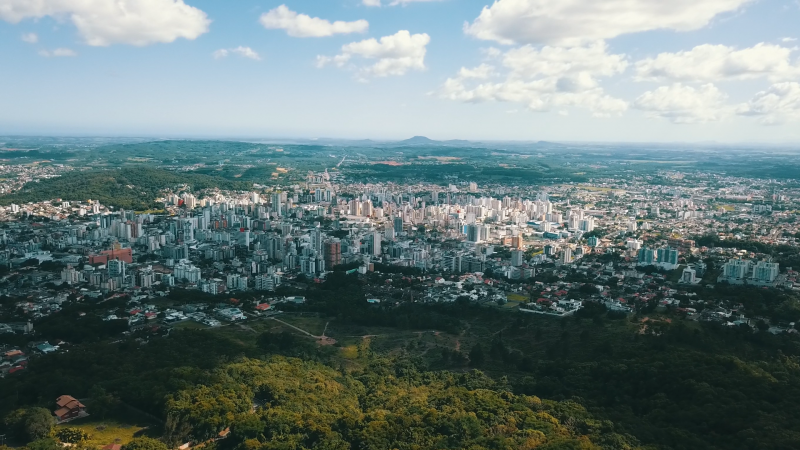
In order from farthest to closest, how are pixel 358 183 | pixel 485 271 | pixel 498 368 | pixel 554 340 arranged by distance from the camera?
pixel 358 183 → pixel 485 271 → pixel 554 340 → pixel 498 368

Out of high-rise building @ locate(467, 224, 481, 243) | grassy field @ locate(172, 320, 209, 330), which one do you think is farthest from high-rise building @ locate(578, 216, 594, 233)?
grassy field @ locate(172, 320, 209, 330)

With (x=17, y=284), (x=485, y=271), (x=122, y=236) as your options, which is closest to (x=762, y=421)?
(x=485, y=271)

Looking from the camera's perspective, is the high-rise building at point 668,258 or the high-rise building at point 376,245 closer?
the high-rise building at point 668,258

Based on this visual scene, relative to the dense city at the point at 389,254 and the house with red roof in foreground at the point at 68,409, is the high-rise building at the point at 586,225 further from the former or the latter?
the house with red roof in foreground at the point at 68,409

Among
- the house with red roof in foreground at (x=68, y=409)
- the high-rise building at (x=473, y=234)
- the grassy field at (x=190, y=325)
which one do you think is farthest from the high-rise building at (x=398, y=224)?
the house with red roof in foreground at (x=68, y=409)

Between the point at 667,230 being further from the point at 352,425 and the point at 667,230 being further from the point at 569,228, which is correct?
the point at 352,425

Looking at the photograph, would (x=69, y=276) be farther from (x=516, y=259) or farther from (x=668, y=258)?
(x=668, y=258)

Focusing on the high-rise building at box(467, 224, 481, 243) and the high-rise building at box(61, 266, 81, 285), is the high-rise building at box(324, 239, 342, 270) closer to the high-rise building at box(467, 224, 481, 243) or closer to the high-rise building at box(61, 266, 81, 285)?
the high-rise building at box(467, 224, 481, 243)
